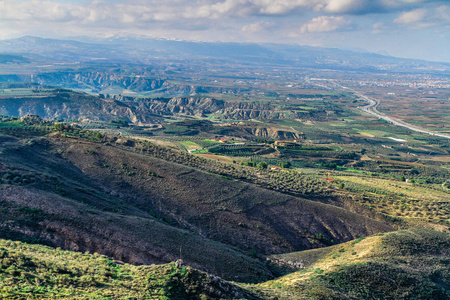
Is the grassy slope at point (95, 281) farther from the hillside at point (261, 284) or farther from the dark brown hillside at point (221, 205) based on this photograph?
the dark brown hillside at point (221, 205)

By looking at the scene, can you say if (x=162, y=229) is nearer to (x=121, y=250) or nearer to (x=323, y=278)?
(x=121, y=250)

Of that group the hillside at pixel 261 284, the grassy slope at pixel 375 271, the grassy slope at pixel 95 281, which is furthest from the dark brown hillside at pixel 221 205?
the grassy slope at pixel 95 281

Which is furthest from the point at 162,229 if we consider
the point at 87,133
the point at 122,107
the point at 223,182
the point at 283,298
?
the point at 122,107

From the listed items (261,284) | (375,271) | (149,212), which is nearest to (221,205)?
(149,212)

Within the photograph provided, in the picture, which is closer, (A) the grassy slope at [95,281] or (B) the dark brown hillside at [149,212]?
(A) the grassy slope at [95,281]

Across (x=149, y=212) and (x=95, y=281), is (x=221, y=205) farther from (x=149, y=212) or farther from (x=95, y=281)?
(x=95, y=281)

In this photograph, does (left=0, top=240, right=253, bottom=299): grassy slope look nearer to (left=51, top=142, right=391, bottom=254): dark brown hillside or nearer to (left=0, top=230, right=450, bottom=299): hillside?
(left=0, top=230, right=450, bottom=299): hillside
